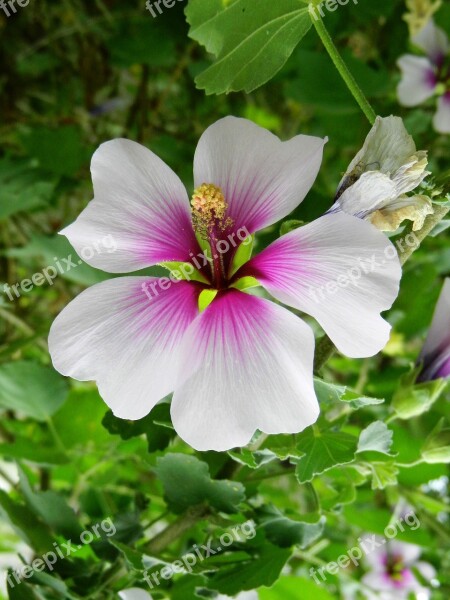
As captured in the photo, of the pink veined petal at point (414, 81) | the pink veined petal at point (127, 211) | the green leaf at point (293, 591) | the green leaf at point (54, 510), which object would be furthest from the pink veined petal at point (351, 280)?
the pink veined petal at point (414, 81)

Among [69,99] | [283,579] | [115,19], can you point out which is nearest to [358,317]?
[283,579]

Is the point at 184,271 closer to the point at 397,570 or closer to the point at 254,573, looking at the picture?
the point at 254,573

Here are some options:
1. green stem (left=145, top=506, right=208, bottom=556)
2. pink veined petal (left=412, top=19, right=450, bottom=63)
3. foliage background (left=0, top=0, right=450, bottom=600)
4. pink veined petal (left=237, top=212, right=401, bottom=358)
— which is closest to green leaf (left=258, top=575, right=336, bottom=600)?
foliage background (left=0, top=0, right=450, bottom=600)

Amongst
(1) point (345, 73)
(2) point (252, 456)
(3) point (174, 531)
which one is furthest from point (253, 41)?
(3) point (174, 531)

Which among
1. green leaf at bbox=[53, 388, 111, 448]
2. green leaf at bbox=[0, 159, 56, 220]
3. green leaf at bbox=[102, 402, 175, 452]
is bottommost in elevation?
green leaf at bbox=[53, 388, 111, 448]

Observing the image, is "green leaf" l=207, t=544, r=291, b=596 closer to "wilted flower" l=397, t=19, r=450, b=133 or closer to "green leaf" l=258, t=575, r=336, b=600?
"green leaf" l=258, t=575, r=336, b=600

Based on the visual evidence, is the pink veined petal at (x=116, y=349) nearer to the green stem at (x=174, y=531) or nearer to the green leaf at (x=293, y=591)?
the green stem at (x=174, y=531)
